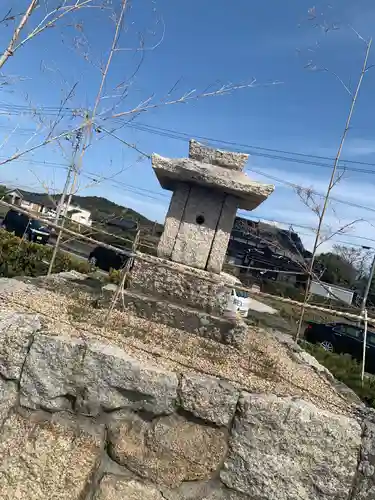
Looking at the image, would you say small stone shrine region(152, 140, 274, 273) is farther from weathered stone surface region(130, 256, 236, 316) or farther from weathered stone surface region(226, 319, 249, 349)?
weathered stone surface region(226, 319, 249, 349)

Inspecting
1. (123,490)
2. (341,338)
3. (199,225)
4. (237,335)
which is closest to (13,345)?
(123,490)

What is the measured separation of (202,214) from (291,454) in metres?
2.54

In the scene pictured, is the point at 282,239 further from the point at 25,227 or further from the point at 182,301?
the point at 182,301

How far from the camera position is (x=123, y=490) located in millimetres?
2184

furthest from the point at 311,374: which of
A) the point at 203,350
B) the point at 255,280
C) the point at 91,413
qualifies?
the point at 255,280

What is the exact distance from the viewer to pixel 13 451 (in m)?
2.23

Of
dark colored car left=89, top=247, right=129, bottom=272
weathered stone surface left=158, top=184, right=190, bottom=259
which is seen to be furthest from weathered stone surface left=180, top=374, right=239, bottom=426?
Answer: dark colored car left=89, top=247, right=129, bottom=272

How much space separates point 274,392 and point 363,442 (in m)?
0.55

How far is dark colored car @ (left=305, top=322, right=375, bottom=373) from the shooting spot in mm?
12493

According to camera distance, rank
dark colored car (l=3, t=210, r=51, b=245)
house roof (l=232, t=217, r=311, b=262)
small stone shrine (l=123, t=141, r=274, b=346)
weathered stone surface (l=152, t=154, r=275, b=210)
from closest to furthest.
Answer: small stone shrine (l=123, t=141, r=274, b=346), weathered stone surface (l=152, t=154, r=275, b=210), house roof (l=232, t=217, r=311, b=262), dark colored car (l=3, t=210, r=51, b=245)

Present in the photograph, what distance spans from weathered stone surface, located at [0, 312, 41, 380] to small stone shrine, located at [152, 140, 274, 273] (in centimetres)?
200

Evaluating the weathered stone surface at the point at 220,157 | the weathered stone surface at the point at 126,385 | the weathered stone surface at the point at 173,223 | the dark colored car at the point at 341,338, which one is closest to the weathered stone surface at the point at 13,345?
the weathered stone surface at the point at 126,385

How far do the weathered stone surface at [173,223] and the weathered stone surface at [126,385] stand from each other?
197cm

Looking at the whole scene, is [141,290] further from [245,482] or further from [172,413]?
[245,482]
